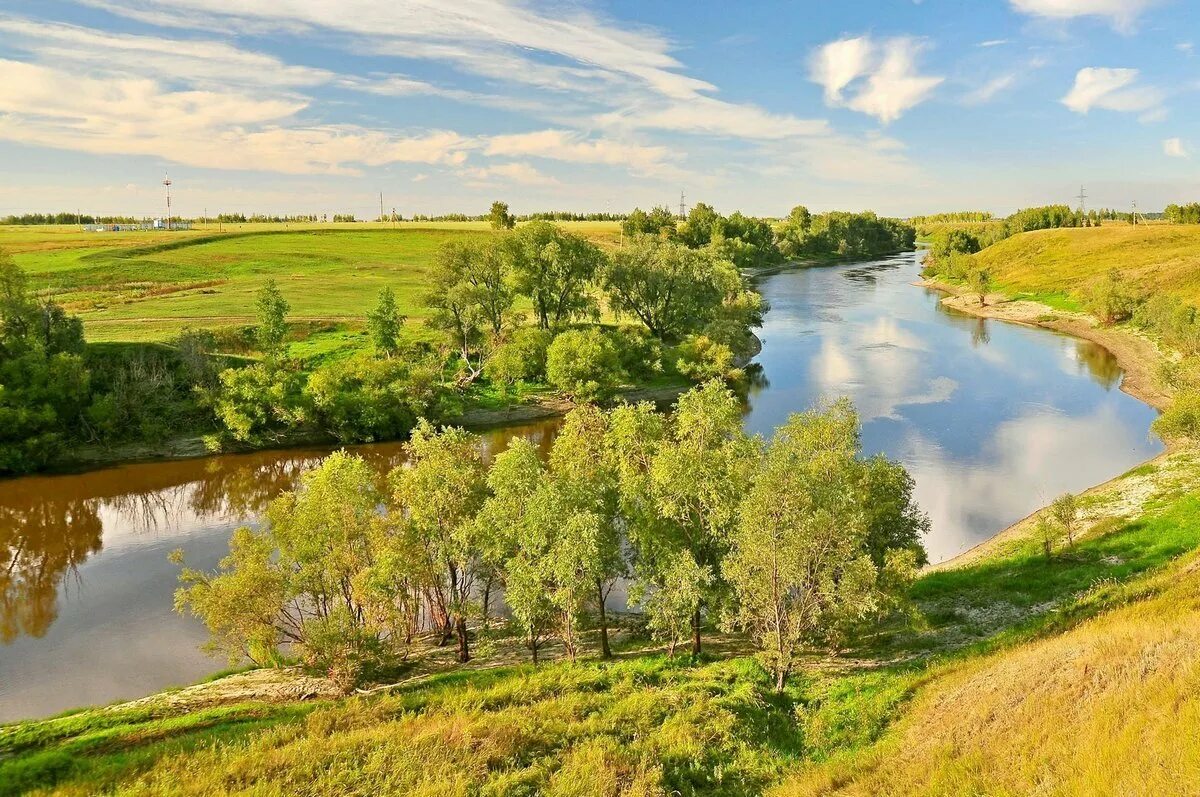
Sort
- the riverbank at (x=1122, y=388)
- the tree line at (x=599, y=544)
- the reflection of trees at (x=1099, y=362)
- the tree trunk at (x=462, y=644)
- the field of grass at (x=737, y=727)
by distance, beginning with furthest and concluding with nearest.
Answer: the reflection of trees at (x=1099, y=362) < the riverbank at (x=1122, y=388) < the tree trunk at (x=462, y=644) < the tree line at (x=599, y=544) < the field of grass at (x=737, y=727)

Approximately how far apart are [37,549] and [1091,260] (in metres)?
157

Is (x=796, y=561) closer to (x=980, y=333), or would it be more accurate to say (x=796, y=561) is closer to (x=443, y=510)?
(x=443, y=510)

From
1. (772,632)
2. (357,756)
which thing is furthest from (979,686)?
(357,756)

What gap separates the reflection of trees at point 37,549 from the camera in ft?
90.0

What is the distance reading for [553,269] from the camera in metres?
64.8

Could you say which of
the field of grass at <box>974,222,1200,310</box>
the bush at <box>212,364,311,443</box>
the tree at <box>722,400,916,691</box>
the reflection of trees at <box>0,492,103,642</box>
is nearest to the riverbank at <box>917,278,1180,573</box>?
the field of grass at <box>974,222,1200,310</box>

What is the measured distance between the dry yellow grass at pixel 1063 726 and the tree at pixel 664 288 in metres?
56.4

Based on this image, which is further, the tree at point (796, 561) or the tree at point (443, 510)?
the tree at point (443, 510)

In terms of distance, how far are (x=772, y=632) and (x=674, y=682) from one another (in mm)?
3337

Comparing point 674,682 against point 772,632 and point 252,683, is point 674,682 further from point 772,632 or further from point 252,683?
point 252,683

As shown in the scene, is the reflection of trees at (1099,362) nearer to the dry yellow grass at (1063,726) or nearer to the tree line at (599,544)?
the tree line at (599,544)

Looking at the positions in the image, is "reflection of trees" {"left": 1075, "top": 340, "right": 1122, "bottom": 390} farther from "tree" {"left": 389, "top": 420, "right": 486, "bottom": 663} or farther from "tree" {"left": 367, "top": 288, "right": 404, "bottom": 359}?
"tree" {"left": 367, "top": 288, "right": 404, "bottom": 359}

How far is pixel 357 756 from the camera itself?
15.2m

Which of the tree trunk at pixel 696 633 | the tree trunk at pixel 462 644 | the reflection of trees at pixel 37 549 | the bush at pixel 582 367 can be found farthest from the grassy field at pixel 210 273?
the tree trunk at pixel 696 633
